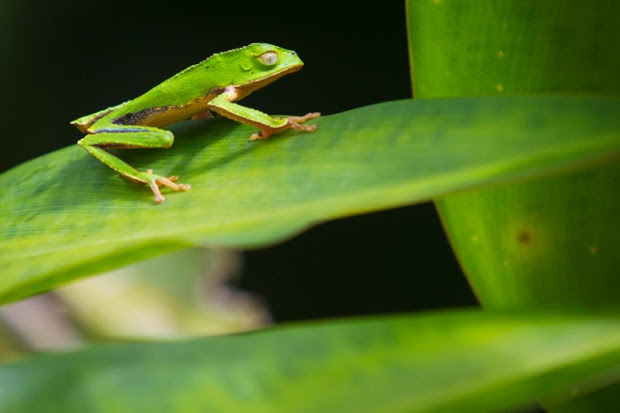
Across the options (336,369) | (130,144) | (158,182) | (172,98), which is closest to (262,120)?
(158,182)

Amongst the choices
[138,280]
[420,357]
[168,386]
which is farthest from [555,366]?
[138,280]

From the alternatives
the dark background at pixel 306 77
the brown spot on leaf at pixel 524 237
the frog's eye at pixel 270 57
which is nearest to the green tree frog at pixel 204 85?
the frog's eye at pixel 270 57

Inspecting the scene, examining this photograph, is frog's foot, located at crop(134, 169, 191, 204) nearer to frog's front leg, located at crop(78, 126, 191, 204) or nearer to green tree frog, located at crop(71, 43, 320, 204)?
frog's front leg, located at crop(78, 126, 191, 204)

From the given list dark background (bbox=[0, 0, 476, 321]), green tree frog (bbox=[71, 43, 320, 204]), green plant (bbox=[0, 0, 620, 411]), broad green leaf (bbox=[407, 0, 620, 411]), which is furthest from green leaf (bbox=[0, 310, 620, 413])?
dark background (bbox=[0, 0, 476, 321])

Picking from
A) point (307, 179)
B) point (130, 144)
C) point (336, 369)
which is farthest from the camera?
point (130, 144)

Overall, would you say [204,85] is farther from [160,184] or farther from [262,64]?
[160,184]

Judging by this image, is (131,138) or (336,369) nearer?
(336,369)

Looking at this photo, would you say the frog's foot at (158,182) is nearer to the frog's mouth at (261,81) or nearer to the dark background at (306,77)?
the frog's mouth at (261,81)
